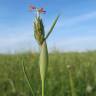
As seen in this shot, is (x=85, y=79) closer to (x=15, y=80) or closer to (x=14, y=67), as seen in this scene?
(x=15, y=80)

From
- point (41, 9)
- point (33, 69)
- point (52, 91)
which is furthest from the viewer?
point (33, 69)

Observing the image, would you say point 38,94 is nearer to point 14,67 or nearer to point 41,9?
point 14,67

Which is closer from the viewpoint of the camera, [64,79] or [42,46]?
[42,46]

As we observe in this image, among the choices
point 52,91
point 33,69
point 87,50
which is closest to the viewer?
point 52,91

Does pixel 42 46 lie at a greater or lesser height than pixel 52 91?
greater

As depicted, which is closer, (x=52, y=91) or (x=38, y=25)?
(x=38, y=25)

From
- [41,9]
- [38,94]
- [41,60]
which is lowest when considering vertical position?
[38,94]

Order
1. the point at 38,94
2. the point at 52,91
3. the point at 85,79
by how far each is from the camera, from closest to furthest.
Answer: the point at 38,94 < the point at 52,91 < the point at 85,79

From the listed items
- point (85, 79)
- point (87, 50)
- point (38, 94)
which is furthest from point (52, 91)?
point (87, 50)

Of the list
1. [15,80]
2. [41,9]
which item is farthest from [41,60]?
[15,80]
